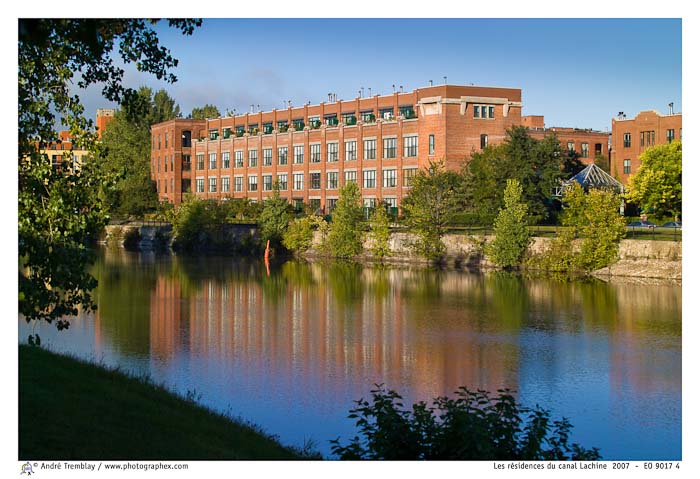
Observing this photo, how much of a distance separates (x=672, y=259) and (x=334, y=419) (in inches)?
1372

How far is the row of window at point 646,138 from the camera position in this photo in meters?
87.1

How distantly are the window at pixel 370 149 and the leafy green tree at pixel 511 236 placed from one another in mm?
24884

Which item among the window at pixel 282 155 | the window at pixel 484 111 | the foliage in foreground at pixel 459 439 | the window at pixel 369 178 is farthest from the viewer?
the window at pixel 282 155

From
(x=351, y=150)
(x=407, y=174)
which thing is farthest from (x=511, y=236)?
(x=351, y=150)

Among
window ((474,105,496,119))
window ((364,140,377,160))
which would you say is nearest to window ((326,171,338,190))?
window ((364,140,377,160))

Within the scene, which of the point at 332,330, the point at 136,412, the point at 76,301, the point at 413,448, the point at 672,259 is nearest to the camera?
the point at 413,448

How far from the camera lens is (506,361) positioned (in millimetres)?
26188

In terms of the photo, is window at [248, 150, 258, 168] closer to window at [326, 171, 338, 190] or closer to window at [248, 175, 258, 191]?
window at [248, 175, 258, 191]

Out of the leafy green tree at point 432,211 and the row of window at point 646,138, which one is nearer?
the leafy green tree at point 432,211

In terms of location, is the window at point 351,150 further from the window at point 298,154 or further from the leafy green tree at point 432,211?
the leafy green tree at point 432,211

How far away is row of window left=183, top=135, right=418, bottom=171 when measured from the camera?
7688 centimetres

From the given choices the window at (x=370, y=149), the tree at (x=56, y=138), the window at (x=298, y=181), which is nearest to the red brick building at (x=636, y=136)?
the window at (x=370, y=149)

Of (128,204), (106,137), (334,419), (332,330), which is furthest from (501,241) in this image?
(106,137)

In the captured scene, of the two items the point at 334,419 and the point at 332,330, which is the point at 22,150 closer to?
the point at 334,419
